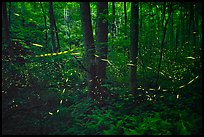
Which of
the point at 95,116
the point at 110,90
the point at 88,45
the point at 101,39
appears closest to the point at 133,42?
the point at 88,45

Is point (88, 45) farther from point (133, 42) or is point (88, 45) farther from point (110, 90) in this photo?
point (110, 90)

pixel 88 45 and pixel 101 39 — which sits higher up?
pixel 101 39

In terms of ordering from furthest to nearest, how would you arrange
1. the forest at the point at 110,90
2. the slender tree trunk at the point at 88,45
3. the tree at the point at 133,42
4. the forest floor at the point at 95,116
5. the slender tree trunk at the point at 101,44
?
1. the slender tree trunk at the point at 101,44
2. the slender tree trunk at the point at 88,45
3. the tree at the point at 133,42
4. the forest at the point at 110,90
5. the forest floor at the point at 95,116

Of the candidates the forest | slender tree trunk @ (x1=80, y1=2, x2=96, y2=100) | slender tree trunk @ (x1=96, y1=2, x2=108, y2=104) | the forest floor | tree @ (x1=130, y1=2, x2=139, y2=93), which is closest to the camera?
the forest floor

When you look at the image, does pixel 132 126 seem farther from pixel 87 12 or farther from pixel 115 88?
pixel 87 12

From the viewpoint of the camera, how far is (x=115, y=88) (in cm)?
634

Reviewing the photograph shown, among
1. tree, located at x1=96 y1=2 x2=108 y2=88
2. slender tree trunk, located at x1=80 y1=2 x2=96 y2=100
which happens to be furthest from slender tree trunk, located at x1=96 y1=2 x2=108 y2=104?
slender tree trunk, located at x1=80 y1=2 x2=96 y2=100

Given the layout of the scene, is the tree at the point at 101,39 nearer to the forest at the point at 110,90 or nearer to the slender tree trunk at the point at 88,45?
the forest at the point at 110,90

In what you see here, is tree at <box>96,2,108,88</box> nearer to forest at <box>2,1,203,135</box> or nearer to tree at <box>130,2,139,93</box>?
forest at <box>2,1,203,135</box>

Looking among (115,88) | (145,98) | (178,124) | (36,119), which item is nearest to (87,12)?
(115,88)

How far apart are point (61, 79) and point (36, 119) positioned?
2.52 m

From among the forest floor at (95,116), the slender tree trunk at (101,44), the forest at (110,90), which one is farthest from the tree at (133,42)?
the slender tree trunk at (101,44)

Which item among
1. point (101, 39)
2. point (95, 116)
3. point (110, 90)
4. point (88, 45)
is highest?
point (101, 39)

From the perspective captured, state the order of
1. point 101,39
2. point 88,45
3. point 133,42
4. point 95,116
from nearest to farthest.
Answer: point 95,116 < point 133,42 < point 88,45 < point 101,39
